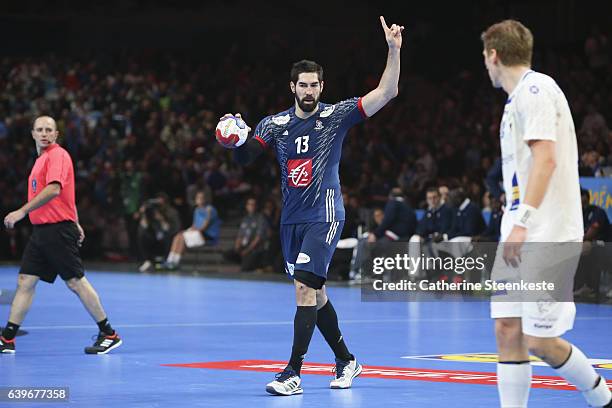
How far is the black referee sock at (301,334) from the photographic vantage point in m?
8.37

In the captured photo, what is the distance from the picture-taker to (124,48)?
3728cm

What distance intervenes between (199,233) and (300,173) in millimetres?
17074

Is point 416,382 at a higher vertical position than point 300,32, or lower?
lower

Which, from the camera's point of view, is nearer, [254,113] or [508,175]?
[508,175]

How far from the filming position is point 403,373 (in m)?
9.27

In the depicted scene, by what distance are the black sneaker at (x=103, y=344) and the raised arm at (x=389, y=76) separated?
351 centimetres

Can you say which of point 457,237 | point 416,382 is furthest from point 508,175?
point 457,237

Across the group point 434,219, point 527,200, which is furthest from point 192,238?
point 527,200

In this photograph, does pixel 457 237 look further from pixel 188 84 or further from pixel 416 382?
pixel 188 84

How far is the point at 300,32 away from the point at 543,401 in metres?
29.1

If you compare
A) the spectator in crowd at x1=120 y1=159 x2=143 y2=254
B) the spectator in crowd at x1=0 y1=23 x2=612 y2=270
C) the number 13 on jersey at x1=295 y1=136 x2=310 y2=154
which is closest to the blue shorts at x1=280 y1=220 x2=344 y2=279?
the number 13 on jersey at x1=295 y1=136 x2=310 y2=154

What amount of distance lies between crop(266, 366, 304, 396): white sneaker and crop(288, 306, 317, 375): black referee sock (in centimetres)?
8

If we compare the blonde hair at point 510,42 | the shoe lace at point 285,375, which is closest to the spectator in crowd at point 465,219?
the shoe lace at point 285,375

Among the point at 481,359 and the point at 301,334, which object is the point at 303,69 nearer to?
the point at 301,334
